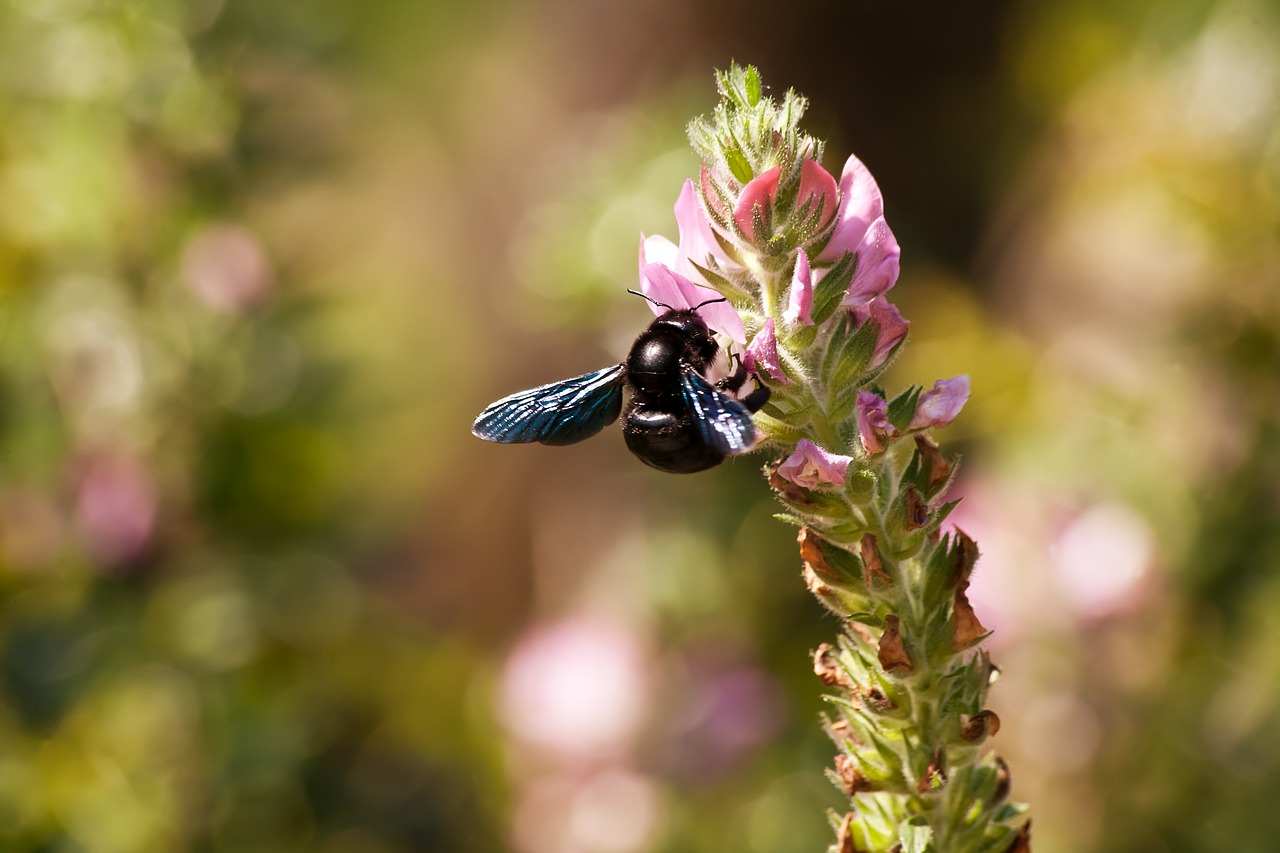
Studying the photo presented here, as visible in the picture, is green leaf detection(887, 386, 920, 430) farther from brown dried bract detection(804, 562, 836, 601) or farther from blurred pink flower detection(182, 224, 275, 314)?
blurred pink flower detection(182, 224, 275, 314)

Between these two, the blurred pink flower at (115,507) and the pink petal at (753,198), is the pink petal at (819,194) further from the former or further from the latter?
the blurred pink flower at (115,507)

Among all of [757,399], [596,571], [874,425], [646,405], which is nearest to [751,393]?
[757,399]

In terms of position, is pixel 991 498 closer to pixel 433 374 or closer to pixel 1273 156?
pixel 1273 156

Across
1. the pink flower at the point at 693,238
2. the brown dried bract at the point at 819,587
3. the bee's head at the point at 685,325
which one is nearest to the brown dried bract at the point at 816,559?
the brown dried bract at the point at 819,587

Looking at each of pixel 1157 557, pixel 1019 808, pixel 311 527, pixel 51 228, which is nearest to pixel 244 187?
pixel 51 228

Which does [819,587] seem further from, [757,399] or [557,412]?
[557,412]
